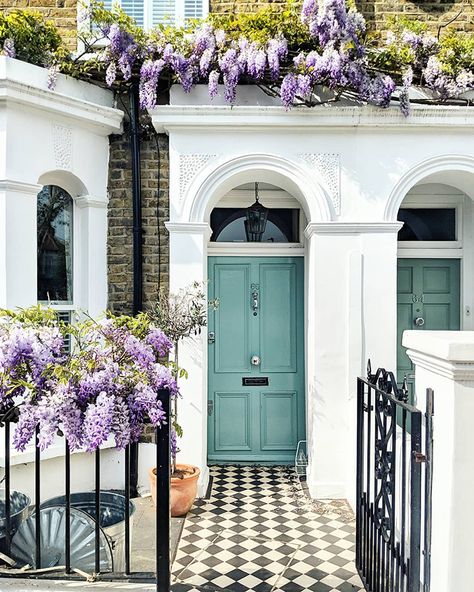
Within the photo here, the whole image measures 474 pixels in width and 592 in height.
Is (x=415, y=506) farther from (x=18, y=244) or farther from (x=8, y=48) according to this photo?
(x=8, y=48)

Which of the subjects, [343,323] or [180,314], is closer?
[180,314]

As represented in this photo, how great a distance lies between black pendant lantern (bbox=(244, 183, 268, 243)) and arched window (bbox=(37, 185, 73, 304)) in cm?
189

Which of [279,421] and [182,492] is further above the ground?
[279,421]

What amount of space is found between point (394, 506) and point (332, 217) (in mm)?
3110

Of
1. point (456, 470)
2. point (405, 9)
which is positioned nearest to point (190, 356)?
point (456, 470)

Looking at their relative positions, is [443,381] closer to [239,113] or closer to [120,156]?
[239,113]

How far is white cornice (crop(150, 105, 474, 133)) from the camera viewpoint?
5.01 m

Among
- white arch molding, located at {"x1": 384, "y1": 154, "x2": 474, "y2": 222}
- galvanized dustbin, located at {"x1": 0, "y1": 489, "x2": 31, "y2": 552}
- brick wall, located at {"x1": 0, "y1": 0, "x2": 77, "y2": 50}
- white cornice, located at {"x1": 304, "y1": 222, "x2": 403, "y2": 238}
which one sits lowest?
galvanized dustbin, located at {"x1": 0, "y1": 489, "x2": 31, "y2": 552}

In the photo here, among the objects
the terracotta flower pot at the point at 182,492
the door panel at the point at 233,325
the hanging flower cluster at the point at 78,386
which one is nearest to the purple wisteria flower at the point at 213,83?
the door panel at the point at 233,325

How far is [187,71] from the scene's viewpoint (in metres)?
5.05

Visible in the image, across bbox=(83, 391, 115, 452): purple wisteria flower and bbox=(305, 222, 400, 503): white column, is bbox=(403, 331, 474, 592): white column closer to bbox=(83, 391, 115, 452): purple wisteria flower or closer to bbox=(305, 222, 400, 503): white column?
bbox=(83, 391, 115, 452): purple wisteria flower

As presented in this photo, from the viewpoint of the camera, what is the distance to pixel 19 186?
4676mm

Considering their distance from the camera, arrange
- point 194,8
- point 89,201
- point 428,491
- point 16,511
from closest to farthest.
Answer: point 428,491 < point 16,511 < point 89,201 < point 194,8

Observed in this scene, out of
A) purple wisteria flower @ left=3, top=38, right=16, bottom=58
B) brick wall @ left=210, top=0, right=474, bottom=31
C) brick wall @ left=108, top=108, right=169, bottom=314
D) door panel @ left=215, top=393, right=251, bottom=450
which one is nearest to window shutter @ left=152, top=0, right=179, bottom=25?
brick wall @ left=210, top=0, right=474, bottom=31
